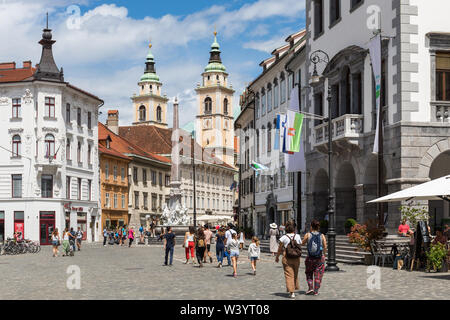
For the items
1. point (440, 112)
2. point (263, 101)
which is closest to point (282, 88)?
point (263, 101)

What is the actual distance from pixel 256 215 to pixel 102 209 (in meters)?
16.8

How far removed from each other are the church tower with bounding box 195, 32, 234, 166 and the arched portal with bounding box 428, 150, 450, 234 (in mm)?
118879

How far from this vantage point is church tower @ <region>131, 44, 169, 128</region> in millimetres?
167500

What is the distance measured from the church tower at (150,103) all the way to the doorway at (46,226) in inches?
4199

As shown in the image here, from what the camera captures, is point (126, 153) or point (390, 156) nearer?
point (390, 156)

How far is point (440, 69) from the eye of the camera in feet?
90.8

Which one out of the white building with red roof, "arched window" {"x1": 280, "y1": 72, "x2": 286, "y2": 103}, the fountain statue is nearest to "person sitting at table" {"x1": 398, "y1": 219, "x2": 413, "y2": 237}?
"arched window" {"x1": 280, "y1": 72, "x2": 286, "y2": 103}

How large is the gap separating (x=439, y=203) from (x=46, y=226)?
3800 cm

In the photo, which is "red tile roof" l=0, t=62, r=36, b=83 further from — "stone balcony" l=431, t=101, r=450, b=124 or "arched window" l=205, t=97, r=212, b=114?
"arched window" l=205, t=97, r=212, b=114

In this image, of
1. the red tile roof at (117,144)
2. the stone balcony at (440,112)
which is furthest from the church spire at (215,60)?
the stone balcony at (440,112)

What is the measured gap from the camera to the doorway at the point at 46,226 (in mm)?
59312

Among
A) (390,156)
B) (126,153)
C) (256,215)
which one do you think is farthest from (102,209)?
(390,156)

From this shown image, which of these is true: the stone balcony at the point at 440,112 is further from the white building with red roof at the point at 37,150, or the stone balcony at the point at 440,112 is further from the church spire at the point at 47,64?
the church spire at the point at 47,64

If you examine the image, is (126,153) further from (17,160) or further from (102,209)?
(17,160)
